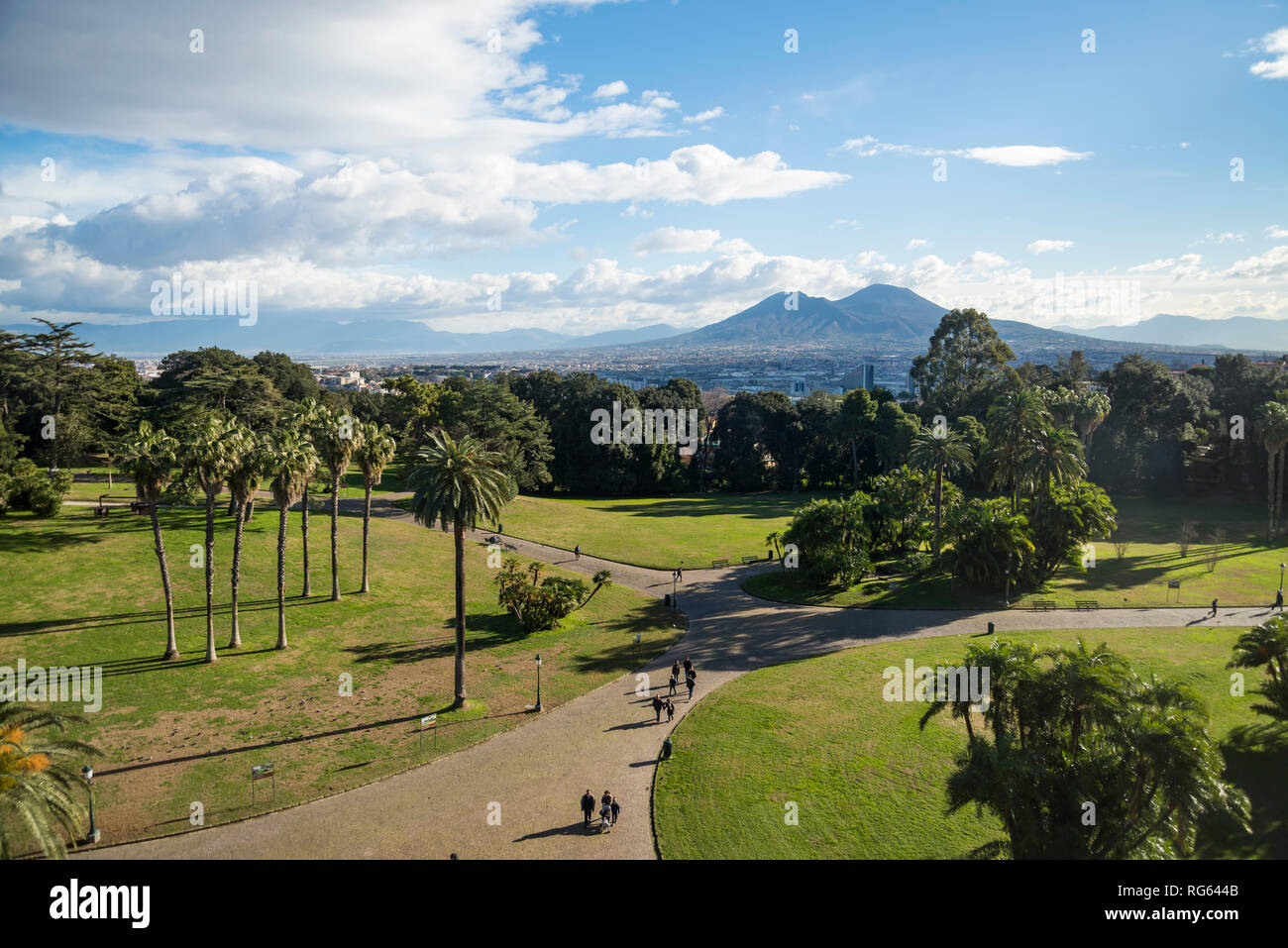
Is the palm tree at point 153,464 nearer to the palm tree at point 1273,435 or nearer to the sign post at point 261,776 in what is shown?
the sign post at point 261,776

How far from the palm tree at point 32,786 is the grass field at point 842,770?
641 inches

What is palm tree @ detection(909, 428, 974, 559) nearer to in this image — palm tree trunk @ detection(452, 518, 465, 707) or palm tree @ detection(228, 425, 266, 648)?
palm tree trunk @ detection(452, 518, 465, 707)

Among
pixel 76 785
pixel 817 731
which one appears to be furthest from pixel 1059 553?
pixel 76 785

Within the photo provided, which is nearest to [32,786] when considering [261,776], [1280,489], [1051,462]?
[261,776]

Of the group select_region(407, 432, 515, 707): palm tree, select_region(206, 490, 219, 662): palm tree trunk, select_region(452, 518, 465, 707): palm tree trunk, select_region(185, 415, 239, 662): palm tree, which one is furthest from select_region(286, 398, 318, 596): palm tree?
select_region(452, 518, 465, 707): palm tree trunk

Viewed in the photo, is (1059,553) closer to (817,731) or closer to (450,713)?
(817,731)

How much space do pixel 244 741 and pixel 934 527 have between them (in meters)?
48.0

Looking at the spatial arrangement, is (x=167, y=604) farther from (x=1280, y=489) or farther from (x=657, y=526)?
(x=1280, y=489)

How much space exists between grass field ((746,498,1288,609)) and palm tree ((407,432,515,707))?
2434 centimetres

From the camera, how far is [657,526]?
226 feet

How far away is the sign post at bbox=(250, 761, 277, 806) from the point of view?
22609mm

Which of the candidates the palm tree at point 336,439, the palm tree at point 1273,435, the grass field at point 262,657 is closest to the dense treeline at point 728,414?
the palm tree at point 1273,435
